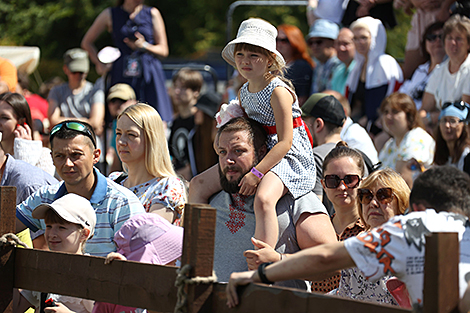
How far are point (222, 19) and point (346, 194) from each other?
1962 cm

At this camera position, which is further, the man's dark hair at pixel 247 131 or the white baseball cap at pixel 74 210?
the man's dark hair at pixel 247 131

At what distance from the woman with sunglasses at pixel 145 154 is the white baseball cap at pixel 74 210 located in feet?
2.40

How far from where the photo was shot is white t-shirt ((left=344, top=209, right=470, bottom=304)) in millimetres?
2104

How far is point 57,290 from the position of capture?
294 cm

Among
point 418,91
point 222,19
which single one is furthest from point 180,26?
point 418,91

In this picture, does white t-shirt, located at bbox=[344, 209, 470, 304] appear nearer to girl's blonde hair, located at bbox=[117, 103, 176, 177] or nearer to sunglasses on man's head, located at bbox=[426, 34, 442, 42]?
girl's blonde hair, located at bbox=[117, 103, 176, 177]

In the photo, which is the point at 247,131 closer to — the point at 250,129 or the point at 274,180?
the point at 250,129

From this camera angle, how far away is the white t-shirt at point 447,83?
6.09m

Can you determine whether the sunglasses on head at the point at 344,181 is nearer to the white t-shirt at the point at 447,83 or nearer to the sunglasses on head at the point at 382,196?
the sunglasses on head at the point at 382,196

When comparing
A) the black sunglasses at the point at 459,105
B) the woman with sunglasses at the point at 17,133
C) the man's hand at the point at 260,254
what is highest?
the black sunglasses at the point at 459,105

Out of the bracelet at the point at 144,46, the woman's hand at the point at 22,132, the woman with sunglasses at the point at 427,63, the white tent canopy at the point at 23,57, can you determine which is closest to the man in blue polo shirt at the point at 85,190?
the woman's hand at the point at 22,132

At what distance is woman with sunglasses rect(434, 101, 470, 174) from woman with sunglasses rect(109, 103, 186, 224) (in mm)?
2615

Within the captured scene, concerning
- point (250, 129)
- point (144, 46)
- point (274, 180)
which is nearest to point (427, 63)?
point (144, 46)

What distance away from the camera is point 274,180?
11.0 feet
